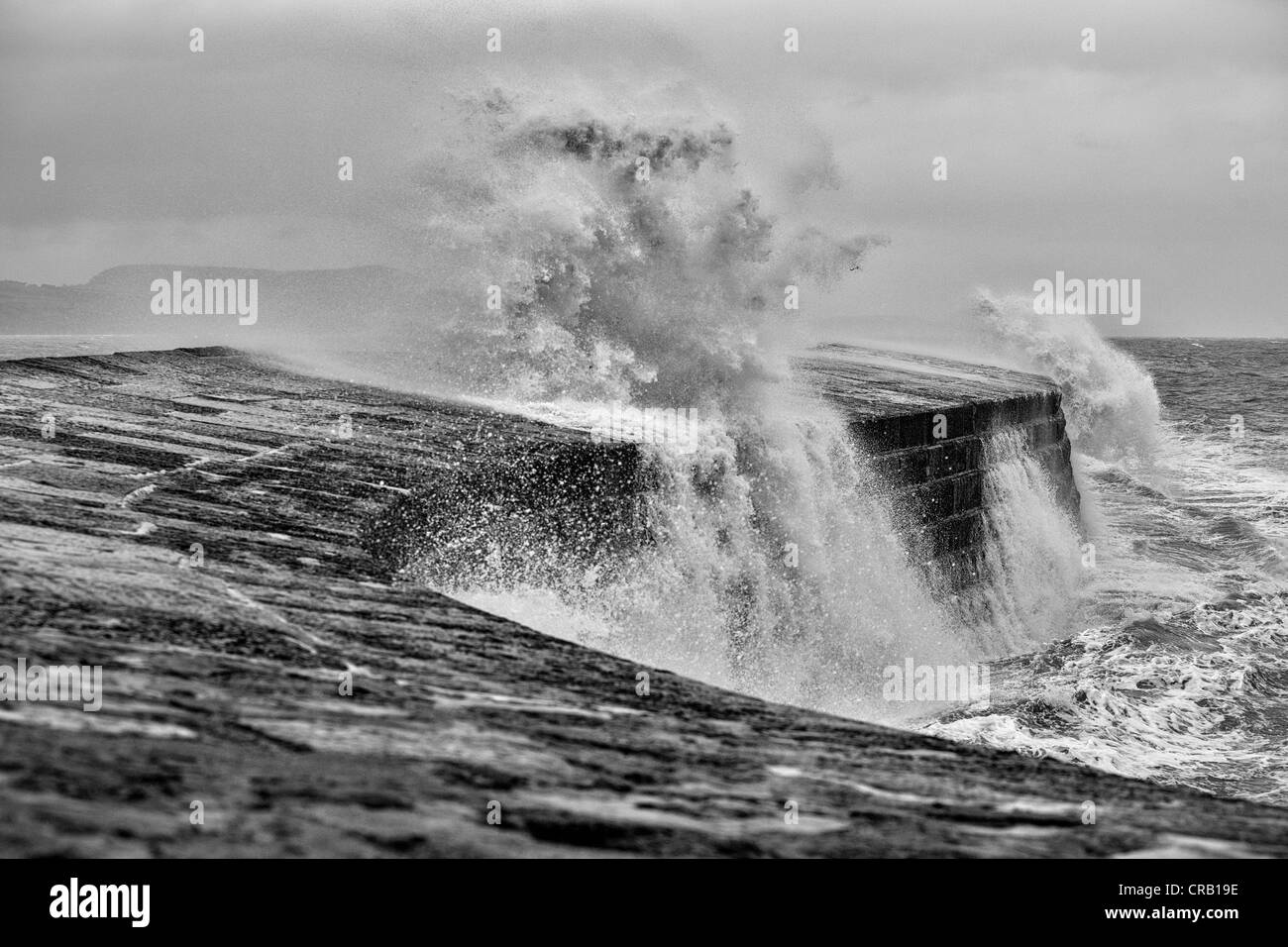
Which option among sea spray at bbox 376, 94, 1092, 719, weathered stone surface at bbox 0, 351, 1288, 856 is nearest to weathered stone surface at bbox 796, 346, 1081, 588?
sea spray at bbox 376, 94, 1092, 719

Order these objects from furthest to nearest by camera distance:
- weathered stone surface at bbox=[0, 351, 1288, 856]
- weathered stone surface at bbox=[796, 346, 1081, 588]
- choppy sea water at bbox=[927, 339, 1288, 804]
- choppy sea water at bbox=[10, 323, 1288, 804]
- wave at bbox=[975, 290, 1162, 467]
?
wave at bbox=[975, 290, 1162, 467] → weathered stone surface at bbox=[796, 346, 1081, 588] → choppy sea water at bbox=[927, 339, 1288, 804] → choppy sea water at bbox=[10, 323, 1288, 804] → weathered stone surface at bbox=[0, 351, 1288, 856]

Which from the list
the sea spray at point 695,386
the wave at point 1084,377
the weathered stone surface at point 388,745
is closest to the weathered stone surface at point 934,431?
the sea spray at point 695,386

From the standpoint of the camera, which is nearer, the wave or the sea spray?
the sea spray

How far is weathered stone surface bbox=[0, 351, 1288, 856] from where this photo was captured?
7.97 feet

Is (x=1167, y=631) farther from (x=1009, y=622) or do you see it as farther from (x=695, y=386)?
(x=695, y=386)

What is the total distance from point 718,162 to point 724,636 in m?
4.44

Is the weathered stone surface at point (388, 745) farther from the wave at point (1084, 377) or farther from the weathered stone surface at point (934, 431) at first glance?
the wave at point (1084, 377)

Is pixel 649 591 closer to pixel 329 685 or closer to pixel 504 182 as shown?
pixel 504 182

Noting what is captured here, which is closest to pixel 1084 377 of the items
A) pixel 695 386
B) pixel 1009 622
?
pixel 1009 622

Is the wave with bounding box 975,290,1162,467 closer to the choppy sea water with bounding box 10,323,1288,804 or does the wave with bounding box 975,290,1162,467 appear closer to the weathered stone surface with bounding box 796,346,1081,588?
the choppy sea water with bounding box 10,323,1288,804

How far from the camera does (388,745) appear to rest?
2.91 m

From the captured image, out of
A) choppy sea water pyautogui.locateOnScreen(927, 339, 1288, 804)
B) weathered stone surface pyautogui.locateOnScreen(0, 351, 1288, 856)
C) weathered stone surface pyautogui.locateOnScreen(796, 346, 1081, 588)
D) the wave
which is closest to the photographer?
weathered stone surface pyautogui.locateOnScreen(0, 351, 1288, 856)

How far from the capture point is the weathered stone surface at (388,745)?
7.97ft

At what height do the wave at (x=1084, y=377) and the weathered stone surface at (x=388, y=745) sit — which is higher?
the wave at (x=1084, y=377)
